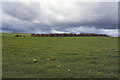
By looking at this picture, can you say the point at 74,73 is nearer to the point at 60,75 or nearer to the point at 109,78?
the point at 60,75

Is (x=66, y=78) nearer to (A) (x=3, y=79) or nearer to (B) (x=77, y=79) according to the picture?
(B) (x=77, y=79)

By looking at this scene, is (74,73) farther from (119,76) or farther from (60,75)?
(119,76)

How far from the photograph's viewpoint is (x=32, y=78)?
4.86 meters

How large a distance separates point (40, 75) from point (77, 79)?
252cm

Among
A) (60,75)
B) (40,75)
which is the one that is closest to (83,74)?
(60,75)

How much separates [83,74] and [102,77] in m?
1.24

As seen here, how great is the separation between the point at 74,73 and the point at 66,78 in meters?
0.86

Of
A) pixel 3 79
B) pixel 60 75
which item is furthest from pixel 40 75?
pixel 3 79

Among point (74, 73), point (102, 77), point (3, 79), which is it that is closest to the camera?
point (3, 79)

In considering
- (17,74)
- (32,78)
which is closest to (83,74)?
(32,78)

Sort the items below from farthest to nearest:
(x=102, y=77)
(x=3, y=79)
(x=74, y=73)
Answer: (x=74, y=73) → (x=102, y=77) → (x=3, y=79)

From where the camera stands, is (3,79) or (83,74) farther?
(83,74)

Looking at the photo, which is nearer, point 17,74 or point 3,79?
point 3,79

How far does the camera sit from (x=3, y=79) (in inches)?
187
